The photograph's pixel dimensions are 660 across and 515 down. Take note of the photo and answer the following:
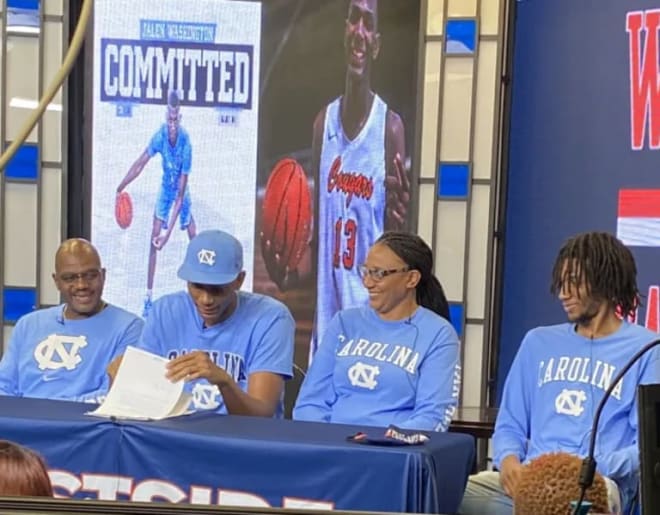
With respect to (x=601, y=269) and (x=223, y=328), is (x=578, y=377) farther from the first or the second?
(x=223, y=328)

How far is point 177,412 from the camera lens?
2.46 m

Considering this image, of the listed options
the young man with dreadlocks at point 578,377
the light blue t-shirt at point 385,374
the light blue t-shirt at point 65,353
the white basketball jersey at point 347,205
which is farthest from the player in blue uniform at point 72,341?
the white basketball jersey at point 347,205

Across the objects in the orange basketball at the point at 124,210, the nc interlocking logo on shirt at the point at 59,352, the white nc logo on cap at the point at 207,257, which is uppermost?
the orange basketball at the point at 124,210

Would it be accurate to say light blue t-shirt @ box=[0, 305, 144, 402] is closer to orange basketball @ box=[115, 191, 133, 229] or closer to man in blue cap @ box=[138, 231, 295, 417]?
man in blue cap @ box=[138, 231, 295, 417]

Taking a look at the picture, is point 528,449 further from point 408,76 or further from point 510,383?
point 408,76

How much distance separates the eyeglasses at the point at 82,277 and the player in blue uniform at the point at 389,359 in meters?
0.84

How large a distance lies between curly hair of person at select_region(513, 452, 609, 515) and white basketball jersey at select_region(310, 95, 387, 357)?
281cm

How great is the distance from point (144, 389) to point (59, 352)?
78 centimetres

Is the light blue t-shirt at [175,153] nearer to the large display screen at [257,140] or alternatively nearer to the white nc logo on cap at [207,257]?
the large display screen at [257,140]

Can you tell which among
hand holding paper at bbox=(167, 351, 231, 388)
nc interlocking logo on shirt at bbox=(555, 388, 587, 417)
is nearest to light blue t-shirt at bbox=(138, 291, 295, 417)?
hand holding paper at bbox=(167, 351, 231, 388)

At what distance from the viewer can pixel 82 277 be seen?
129 inches

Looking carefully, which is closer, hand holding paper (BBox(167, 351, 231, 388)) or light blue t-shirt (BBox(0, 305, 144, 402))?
hand holding paper (BBox(167, 351, 231, 388))

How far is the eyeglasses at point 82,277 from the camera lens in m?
3.28

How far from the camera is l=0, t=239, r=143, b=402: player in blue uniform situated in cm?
312
